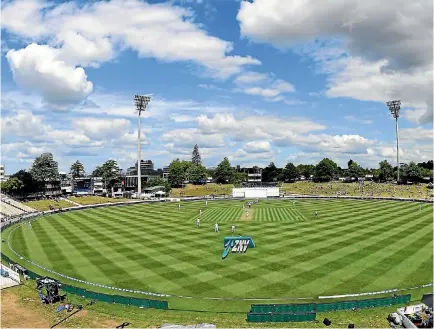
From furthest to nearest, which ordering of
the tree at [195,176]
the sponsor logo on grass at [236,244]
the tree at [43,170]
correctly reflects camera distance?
the tree at [195,176]
the tree at [43,170]
the sponsor logo on grass at [236,244]

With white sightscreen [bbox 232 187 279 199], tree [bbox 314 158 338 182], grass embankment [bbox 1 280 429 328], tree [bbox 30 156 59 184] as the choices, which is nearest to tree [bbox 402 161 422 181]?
tree [bbox 314 158 338 182]

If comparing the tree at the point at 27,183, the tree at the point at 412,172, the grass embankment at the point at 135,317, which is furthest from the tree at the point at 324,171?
the grass embankment at the point at 135,317

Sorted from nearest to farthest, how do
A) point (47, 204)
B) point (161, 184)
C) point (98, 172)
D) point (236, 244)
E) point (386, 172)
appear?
point (236, 244) → point (47, 204) → point (161, 184) → point (98, 172) → point (386, 172)

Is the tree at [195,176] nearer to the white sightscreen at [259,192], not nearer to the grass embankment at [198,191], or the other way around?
the grass embankment at [198,191]

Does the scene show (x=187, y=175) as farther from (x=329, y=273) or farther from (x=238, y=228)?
(x=329, y=273)

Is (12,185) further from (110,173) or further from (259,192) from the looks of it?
(259,192)

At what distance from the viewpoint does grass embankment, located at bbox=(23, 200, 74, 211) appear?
362 ft

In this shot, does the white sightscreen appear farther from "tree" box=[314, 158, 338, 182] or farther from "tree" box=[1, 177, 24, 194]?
"tree" box=[1, 177, 24, 194]

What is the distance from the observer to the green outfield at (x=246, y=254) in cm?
3397

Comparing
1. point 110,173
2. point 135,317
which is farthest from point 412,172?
point 135,317

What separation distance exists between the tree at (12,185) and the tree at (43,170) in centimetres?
1865

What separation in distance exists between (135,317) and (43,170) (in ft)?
466

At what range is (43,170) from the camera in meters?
154

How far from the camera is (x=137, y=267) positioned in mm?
40062
